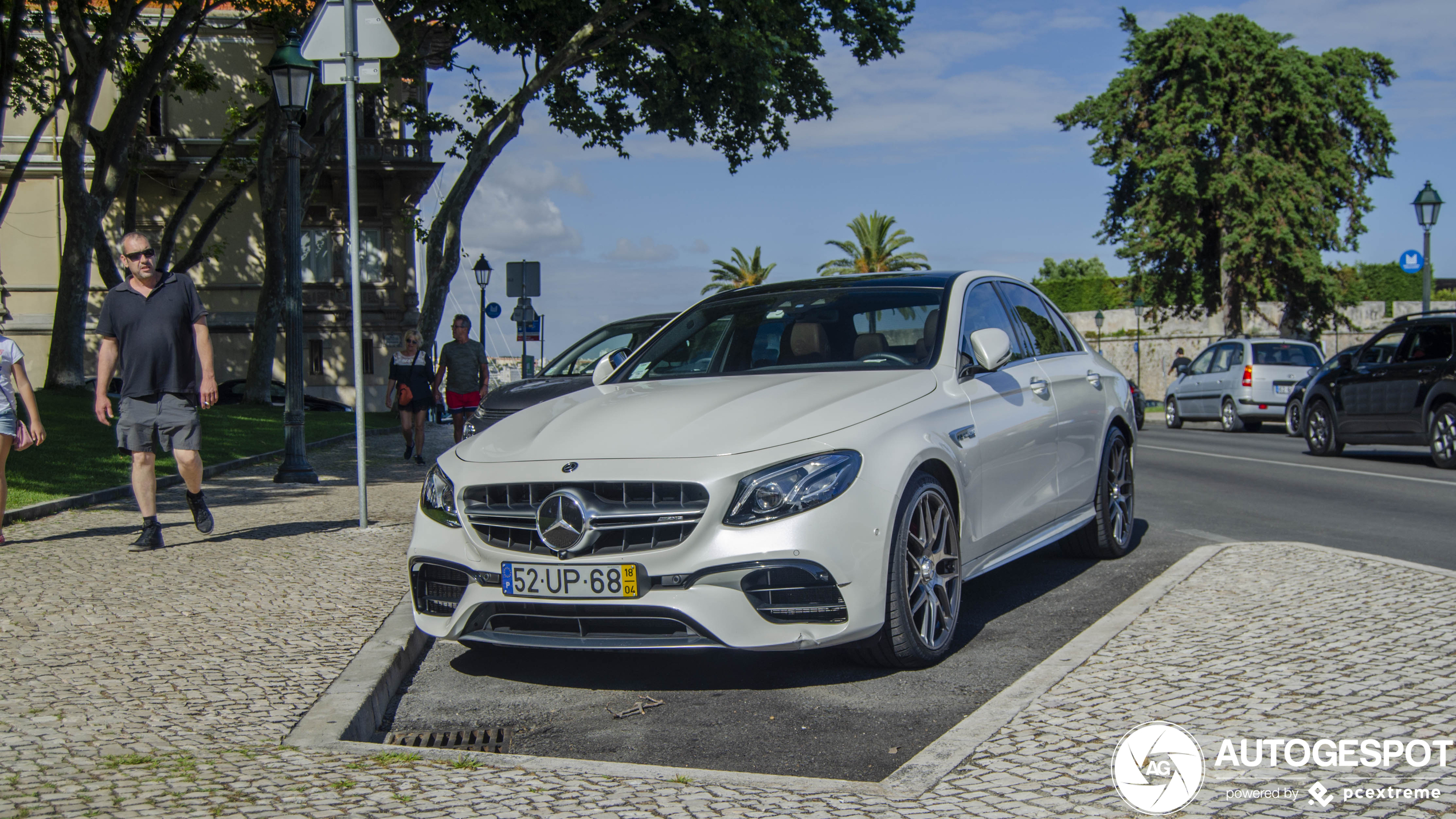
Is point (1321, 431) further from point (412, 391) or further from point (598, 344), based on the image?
point (412, 391)

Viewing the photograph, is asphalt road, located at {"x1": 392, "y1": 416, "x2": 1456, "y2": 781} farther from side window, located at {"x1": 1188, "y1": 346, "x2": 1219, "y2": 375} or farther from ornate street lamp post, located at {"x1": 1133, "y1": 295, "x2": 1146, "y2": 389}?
ornate street lamp post, located at {"x1": 1133, "y1": 295, "x2": 1146, "y2": 389}

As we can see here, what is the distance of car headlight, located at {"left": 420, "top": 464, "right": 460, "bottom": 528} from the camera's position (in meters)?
4.74

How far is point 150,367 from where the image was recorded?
25.3ft

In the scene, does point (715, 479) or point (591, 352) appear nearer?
point (715, 479)

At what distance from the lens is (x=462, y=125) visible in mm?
25047

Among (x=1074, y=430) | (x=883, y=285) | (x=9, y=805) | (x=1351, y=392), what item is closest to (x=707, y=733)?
(x=9, y=805)

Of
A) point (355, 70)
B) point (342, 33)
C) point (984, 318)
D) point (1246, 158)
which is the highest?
point (1246, 158)

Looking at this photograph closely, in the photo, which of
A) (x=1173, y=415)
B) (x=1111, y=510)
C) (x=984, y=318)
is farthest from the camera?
(x=1173, y=415)

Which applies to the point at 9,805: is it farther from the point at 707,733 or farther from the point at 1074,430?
the point at 1074,430

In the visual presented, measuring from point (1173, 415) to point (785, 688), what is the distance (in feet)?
76.9

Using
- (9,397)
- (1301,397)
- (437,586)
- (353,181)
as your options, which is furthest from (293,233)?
(1301,397)

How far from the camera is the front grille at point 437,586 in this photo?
4.64m

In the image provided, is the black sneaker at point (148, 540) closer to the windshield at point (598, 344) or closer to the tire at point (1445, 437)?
the windshield at point (598, 344)

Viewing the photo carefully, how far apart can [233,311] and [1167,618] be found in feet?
128
